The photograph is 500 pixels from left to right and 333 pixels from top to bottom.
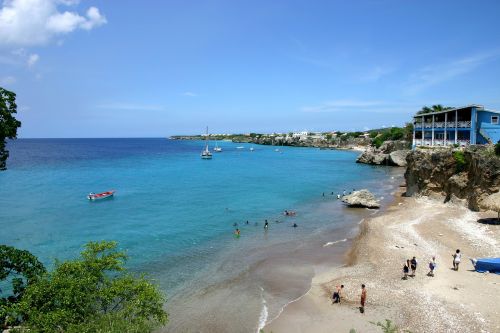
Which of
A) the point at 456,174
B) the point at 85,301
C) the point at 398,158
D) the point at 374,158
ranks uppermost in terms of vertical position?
the point at 456,174

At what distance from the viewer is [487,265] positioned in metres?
24.4

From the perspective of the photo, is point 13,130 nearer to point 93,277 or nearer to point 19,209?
point 93,277

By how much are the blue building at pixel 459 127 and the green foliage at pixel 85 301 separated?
4672cm

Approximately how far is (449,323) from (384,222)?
21.7m

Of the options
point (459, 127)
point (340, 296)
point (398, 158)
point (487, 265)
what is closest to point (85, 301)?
point (340, 296)

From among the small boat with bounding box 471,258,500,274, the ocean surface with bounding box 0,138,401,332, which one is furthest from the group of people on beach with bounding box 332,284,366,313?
the small boat with bounding box 471,258,500,274

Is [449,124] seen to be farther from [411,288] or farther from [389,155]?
[389,155]

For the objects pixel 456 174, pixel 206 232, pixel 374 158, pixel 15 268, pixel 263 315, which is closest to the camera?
pixel 15 268

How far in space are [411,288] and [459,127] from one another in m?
36.3

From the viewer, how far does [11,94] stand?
46.9 feet

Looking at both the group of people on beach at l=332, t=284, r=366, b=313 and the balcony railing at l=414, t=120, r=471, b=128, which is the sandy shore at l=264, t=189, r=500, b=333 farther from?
the balcony railing at l=414, t=120, r=471, b=128

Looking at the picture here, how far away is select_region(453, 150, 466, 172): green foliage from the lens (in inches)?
1678

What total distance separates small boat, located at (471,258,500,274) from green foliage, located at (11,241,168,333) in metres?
21.5

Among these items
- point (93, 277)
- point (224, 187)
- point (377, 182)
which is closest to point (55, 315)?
point (93, 277)
